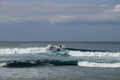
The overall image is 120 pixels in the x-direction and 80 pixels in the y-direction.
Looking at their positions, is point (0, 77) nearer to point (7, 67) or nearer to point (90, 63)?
point (7, 67)

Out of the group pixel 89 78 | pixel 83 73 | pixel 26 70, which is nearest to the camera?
pixel 89 78

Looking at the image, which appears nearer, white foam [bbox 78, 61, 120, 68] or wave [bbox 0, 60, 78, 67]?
white foam [bbox 78, 61, 120, 68]

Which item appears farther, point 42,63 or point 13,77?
point 42,63

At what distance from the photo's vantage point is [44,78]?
110 ft

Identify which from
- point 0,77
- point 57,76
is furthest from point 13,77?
point 57,76

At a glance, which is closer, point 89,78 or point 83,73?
point 89,78

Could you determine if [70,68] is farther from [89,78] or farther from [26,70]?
[89,78]

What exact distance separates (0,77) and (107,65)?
12.5 meters

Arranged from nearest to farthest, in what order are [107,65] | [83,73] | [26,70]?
[83,73], [26,70], [107,65]

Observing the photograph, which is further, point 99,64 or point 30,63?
point 30,63

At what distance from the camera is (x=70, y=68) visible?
Answer: 40.6m

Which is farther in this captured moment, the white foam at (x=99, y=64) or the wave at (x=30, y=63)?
the wave at (x=30, y=63)

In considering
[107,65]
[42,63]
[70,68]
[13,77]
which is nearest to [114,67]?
[107,65]

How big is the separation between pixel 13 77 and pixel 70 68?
795cm
